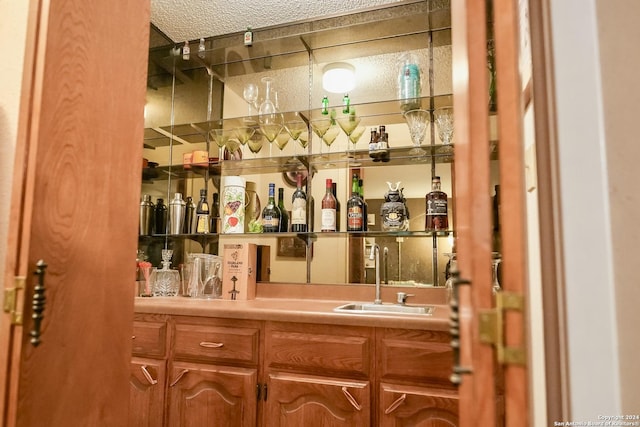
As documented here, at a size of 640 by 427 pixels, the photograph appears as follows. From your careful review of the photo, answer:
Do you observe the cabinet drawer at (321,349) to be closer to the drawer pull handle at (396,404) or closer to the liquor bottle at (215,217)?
the drawer pull handle at (396,404)

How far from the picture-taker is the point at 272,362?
60.6 inches

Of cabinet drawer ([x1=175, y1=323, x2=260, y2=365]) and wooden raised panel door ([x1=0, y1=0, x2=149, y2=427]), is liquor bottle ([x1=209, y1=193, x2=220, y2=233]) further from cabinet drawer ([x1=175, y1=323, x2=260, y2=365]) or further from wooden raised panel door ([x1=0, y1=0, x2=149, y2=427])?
wooden raised panel door ([x1=0, y1=0, x2=149, y2=427])

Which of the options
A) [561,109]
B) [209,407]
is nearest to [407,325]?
[209,407]

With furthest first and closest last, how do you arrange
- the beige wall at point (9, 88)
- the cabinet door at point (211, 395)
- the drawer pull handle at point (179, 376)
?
the drawer pull handle at point (179, 376)
the cabinet door at point (211, 395)
the beige wall at point (9, 88)

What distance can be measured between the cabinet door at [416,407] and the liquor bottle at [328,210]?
991mm

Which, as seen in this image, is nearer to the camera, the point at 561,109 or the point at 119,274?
the point at 561,109

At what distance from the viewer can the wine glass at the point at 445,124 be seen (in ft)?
6.72

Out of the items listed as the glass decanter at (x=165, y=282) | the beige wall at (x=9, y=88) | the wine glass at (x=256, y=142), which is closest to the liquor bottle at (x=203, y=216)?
the glass decanter at (x=165, y=282)

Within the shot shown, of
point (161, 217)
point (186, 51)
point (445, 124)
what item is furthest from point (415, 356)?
point (186, 51)

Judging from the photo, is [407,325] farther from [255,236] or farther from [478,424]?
[255,236]

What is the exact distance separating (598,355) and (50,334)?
41.8 inches

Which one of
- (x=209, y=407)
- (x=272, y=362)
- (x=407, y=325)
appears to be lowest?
(x=209, y=407)

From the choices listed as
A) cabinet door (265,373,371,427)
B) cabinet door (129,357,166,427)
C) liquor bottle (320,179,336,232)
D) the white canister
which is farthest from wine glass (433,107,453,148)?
cabinet door (129,357,166,427)

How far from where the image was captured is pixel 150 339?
1731 millimetres
